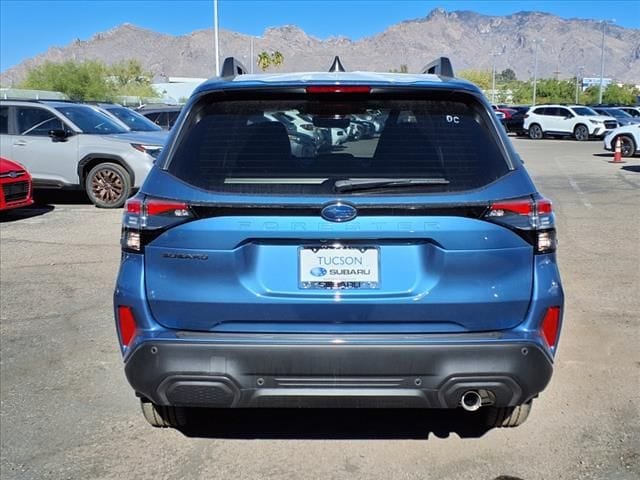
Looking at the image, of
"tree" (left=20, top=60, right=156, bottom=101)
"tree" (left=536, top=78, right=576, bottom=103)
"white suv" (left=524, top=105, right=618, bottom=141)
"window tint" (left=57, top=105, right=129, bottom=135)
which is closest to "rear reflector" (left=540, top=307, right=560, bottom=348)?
"window tint" (left=57, top=105, right=129, bottom=135)

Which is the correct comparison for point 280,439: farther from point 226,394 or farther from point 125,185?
point 125,185

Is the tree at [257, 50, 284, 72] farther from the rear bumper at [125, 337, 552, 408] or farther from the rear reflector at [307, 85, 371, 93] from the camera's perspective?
the rear bumper at [125, 337, 552, 408]

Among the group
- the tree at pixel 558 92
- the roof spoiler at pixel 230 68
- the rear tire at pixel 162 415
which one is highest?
the tree at pixel 558 92

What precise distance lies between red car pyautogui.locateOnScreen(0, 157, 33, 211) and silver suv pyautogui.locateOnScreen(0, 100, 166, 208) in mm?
1285

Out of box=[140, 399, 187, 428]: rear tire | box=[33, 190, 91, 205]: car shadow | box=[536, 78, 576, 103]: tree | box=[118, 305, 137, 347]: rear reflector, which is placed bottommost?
box=[33, 190, 91, 205]: car shadow

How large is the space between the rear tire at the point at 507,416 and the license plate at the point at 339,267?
1234mm

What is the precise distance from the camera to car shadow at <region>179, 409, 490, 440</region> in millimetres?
3895

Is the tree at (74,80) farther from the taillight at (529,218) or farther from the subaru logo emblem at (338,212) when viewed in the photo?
the taillight at (529,218)

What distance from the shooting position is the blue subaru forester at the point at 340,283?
2.96 meters

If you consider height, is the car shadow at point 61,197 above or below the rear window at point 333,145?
below

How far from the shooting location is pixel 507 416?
371cm

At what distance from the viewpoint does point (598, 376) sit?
4.68 m

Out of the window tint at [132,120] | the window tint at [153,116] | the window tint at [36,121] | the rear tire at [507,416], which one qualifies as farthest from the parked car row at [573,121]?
the rear tire at [507,416]

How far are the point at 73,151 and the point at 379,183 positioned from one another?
32.6ft
